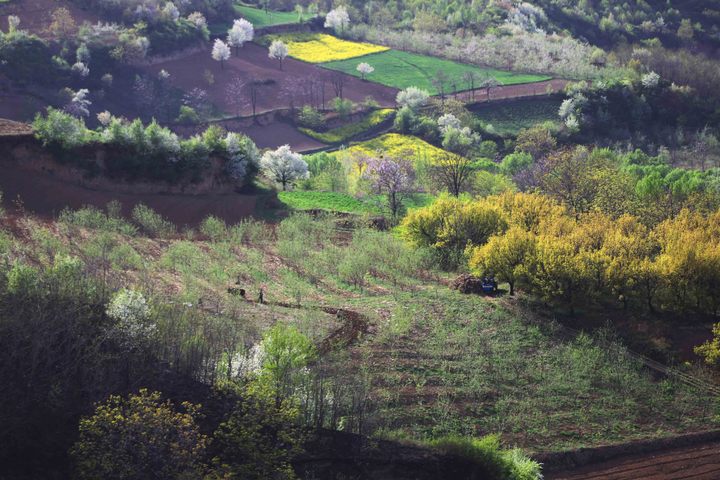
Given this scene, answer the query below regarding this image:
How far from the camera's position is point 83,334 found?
148 ft

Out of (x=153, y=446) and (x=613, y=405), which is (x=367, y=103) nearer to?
(x=613, y=405)

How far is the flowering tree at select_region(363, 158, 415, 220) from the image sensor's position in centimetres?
8800

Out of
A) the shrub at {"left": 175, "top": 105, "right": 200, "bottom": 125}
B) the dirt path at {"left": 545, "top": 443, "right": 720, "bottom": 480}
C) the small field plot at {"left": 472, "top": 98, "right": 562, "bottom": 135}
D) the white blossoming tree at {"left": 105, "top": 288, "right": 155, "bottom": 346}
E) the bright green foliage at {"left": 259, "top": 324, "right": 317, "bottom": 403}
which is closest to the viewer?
the bright green foliage at {"left": 259, "top": 324, "right": 317, "bottom": 403}

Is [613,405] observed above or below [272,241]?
above

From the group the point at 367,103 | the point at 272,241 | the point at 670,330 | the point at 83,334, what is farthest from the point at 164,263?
Answer: the point at 367,103

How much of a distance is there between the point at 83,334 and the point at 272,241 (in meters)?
30.5

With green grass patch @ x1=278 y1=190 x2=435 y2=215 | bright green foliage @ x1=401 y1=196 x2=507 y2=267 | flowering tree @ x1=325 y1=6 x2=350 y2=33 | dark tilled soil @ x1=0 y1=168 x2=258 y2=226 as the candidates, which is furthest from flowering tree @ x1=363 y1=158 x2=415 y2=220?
flowering tree @ x1=325 y1=6 x2=350 y2=33

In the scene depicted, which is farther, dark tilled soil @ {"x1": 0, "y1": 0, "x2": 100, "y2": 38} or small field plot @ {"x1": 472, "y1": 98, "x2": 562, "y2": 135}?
dark tilled soil @ {"x1": 0, "y1": 0, "x2": 100, "y2": 38}

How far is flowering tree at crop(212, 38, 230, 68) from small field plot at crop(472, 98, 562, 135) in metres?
34.4

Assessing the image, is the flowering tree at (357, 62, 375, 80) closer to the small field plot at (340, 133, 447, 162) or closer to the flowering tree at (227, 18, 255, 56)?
the flowering tree at (227, 18, 255, 56)

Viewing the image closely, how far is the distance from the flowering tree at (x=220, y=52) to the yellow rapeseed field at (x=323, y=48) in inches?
471

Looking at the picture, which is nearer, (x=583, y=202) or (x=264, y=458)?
(x=264, y=458)

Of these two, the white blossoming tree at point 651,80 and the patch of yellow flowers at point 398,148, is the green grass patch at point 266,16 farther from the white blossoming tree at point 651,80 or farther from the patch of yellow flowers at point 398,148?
the white blossoming tree at point 651,80

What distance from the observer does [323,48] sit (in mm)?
147000
